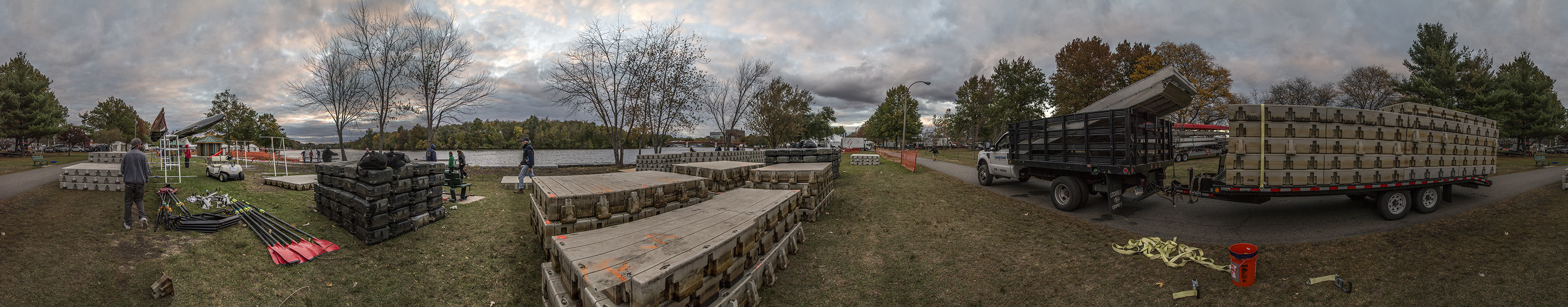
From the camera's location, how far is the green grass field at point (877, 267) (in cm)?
425

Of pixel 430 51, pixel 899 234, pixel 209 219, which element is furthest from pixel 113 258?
pixel 430 51

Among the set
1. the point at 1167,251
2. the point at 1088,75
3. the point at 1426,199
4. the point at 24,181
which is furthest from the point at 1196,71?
the point at 24,181

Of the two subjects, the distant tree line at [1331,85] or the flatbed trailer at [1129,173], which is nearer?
the flatbed trailer at [1129,173]

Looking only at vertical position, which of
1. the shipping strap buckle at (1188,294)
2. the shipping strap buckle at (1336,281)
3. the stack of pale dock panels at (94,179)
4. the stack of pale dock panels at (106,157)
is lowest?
the shipping strap buckle at (1188,294)

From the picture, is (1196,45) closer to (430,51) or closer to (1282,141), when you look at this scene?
(1282,141)

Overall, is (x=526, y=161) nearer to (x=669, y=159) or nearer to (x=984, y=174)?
(x=669, y=159)

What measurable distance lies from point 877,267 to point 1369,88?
171 ft

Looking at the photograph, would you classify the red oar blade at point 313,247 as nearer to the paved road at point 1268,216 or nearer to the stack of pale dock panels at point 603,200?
the stack of pale dock panels at point 603,200

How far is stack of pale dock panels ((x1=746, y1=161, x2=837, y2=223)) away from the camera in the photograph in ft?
27.7

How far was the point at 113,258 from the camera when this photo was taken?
4855 millimetres

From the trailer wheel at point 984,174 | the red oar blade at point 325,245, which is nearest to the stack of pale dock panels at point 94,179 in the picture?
the red oar blade at point 325,245

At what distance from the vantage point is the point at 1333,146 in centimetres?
651

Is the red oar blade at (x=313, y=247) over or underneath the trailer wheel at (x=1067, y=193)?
underneath

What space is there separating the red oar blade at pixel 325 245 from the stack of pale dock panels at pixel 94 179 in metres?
7.49
